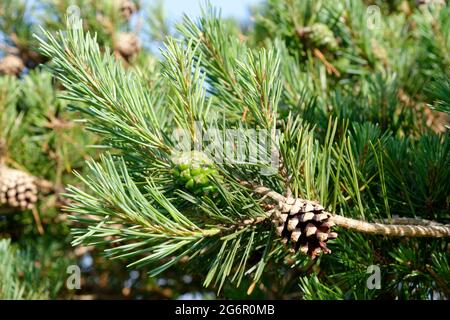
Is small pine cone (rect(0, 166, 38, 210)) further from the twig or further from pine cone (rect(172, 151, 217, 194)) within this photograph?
pine cone (rect(172, 151, 217, 194))

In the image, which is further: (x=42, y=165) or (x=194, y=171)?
(x=42, y=165)

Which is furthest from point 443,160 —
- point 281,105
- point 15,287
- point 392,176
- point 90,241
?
point 15,287

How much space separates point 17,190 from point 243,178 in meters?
0.57

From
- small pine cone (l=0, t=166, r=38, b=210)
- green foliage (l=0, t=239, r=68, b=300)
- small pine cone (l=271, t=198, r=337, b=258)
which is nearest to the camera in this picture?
small pine cone (l=271, t=198, r=337, b=258)

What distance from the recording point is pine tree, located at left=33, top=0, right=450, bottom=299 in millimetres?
608

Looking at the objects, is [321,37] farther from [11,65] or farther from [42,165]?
[11,65]

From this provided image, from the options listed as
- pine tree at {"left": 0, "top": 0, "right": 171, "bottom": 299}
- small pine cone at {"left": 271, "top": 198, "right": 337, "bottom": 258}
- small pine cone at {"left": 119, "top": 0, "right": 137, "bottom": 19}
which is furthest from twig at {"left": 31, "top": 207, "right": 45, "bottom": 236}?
small pine cone at {"left": 271, "top": 198, "right": 337, "bottom": 258}

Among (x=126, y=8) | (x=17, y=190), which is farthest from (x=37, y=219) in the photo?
(x=126, y=8)

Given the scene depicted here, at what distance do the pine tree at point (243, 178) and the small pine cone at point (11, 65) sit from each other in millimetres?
621

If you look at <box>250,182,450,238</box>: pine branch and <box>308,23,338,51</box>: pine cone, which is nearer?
<box>250,182,450,238</box>: pine branch

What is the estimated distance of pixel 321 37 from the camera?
112cm

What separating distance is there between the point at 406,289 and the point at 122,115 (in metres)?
0.41

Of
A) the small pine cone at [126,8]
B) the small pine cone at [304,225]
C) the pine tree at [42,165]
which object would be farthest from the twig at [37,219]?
the small pine cone at [304,225]

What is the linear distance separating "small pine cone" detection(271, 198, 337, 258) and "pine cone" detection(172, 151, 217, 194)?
3.2 inches
